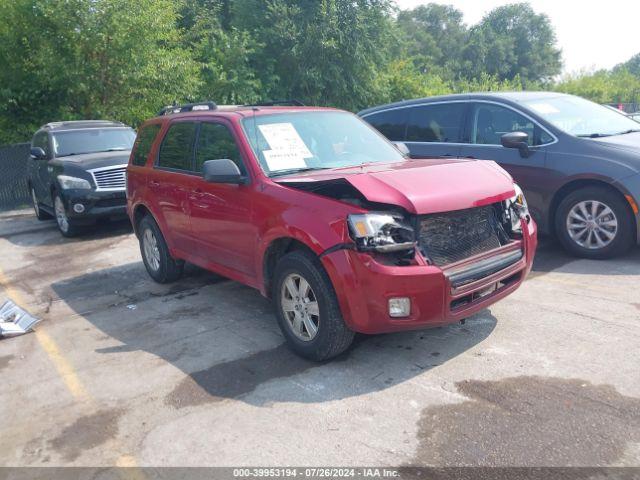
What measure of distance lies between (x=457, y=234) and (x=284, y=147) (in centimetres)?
167

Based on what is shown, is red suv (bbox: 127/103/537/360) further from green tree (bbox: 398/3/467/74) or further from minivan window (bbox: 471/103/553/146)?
green tree (bbox: 398/3/467/74)

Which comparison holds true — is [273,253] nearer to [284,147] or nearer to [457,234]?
[284,147]

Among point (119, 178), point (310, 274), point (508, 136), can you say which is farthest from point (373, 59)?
point (310, 274)

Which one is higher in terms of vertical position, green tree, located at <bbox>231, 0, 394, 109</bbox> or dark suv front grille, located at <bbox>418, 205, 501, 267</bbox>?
green tree, located at <bbox>231, 0, 394, 109</bbox>

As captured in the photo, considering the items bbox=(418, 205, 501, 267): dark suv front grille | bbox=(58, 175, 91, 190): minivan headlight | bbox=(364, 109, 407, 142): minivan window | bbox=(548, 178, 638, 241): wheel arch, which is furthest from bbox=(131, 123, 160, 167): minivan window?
bbox=(548, 178, 638, 241): wheel arch

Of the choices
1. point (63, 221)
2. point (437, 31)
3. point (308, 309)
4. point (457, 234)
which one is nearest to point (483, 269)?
point (457, 234)

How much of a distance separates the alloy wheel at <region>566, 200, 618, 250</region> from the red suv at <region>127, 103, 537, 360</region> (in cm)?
204

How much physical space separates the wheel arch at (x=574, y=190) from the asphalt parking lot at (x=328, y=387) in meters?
0.81

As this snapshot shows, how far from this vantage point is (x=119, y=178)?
31.7 feet

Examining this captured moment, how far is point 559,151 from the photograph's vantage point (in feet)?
21.6

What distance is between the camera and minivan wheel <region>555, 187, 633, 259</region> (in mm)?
6188

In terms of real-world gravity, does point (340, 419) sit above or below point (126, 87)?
below

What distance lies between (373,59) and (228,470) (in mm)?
22358

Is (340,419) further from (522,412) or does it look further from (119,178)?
(119,178)
